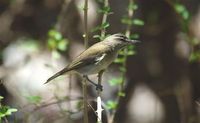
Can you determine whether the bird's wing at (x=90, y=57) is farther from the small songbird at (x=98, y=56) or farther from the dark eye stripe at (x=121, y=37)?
the dark eye stripe at (x=121, y=37)

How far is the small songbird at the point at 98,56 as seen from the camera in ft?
19.0

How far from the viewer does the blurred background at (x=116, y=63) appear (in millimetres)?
8367

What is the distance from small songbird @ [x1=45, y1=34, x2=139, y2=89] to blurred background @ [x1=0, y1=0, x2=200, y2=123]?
1982mm

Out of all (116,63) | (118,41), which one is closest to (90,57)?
(118,41)

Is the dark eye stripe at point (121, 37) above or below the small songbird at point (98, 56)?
above

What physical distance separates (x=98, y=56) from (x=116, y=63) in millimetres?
2812

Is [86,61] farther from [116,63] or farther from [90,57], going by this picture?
[116,63]

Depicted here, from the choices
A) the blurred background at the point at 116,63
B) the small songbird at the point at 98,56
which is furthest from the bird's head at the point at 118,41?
the blurred background at the point at 116,63

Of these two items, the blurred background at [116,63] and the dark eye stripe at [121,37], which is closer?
the dark eye stripe at [121,37]

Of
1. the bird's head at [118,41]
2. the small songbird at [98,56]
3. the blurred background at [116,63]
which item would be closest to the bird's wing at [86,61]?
the small songbird at [98,56]

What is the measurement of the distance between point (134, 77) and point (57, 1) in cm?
181

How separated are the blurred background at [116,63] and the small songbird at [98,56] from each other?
78.0 inches

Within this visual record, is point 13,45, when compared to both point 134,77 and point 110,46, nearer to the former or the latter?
point 134,77

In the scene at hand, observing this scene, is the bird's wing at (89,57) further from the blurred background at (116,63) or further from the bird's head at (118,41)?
the blurred background at (116,63)
